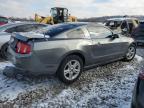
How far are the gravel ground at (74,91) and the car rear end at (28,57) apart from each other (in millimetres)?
500

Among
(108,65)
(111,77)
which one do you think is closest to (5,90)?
(111,77)

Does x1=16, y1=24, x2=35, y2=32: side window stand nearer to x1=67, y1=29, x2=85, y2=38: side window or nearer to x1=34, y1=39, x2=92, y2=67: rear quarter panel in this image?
x1=67, y1=29, x2=85, y2=38: side window

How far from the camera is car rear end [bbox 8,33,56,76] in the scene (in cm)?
541

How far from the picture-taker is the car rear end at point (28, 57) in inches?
213

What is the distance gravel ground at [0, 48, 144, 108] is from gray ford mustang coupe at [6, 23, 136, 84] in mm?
328

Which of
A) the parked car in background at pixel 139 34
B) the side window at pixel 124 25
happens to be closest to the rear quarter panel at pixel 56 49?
the parked car in background at pixel 139 34

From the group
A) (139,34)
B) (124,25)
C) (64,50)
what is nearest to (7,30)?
(64,50)

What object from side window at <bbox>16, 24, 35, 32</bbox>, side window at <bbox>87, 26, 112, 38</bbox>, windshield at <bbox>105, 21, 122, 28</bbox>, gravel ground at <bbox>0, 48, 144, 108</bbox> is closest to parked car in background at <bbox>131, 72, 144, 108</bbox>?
gravel ground at <bbox>0, 48, 144, 108</bbox>

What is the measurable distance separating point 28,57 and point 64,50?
889 mm

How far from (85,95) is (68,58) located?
39.7 inches

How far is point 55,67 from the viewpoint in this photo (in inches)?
226

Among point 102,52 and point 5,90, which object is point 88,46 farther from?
point 5,90

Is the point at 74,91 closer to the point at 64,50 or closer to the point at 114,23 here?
the point at 64,50

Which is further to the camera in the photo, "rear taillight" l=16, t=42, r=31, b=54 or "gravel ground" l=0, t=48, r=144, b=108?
"rear taillight" l=16, t=42, r=31, b=54
